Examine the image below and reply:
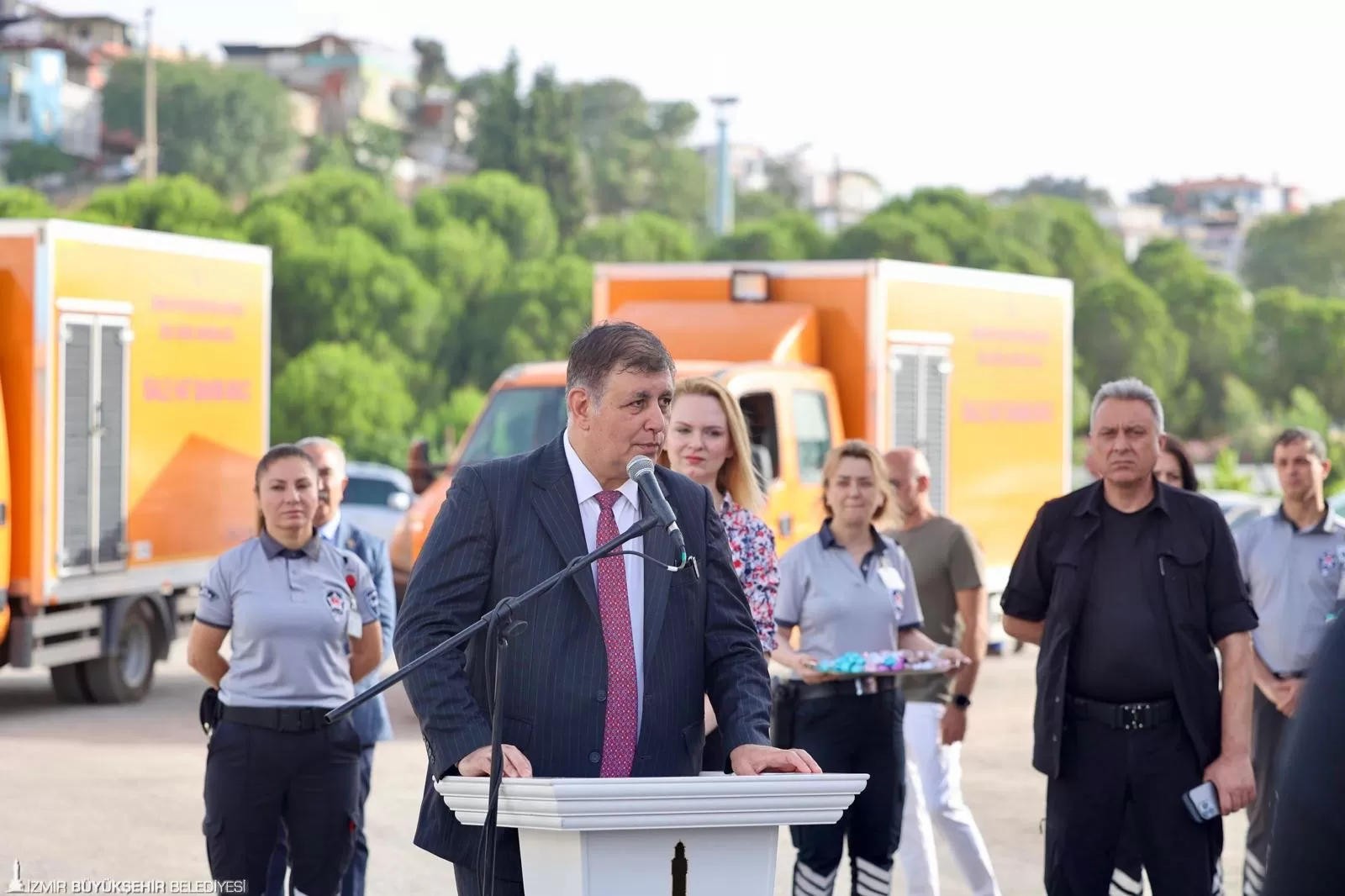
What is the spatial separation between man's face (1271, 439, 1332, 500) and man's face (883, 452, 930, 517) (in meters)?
1.42

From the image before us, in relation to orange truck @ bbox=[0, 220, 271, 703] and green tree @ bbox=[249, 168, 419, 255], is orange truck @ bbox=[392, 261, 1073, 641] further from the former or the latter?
green tree @ bbox=[249, 168, 419, 255]

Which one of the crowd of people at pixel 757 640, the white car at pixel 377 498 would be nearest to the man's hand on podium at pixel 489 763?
the crowd of people at pixel 757 640

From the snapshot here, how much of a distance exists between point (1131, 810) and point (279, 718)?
2578mm

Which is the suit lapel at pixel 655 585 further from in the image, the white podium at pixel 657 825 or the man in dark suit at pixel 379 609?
the man in dark suit at pixel 379 609

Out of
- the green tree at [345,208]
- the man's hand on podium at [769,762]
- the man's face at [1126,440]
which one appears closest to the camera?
the man's hand on podium at [769,762]

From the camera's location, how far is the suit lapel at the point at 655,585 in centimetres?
412

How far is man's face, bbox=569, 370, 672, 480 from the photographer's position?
13.5 ft

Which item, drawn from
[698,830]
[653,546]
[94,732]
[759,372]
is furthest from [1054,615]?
[94,732]

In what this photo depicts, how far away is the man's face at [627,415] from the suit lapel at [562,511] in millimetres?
102

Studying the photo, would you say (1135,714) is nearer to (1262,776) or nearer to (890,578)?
(890,578)

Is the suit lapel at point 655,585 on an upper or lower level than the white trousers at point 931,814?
upper

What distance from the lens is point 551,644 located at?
4.08 m

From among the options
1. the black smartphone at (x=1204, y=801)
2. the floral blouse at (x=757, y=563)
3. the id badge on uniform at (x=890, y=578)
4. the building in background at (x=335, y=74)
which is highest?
the building in background at (x=335, y=74)

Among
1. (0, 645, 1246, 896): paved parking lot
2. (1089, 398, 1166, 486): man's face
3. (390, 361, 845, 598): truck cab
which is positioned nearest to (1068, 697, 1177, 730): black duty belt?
(1089, 398, 1166, 486): man's face
